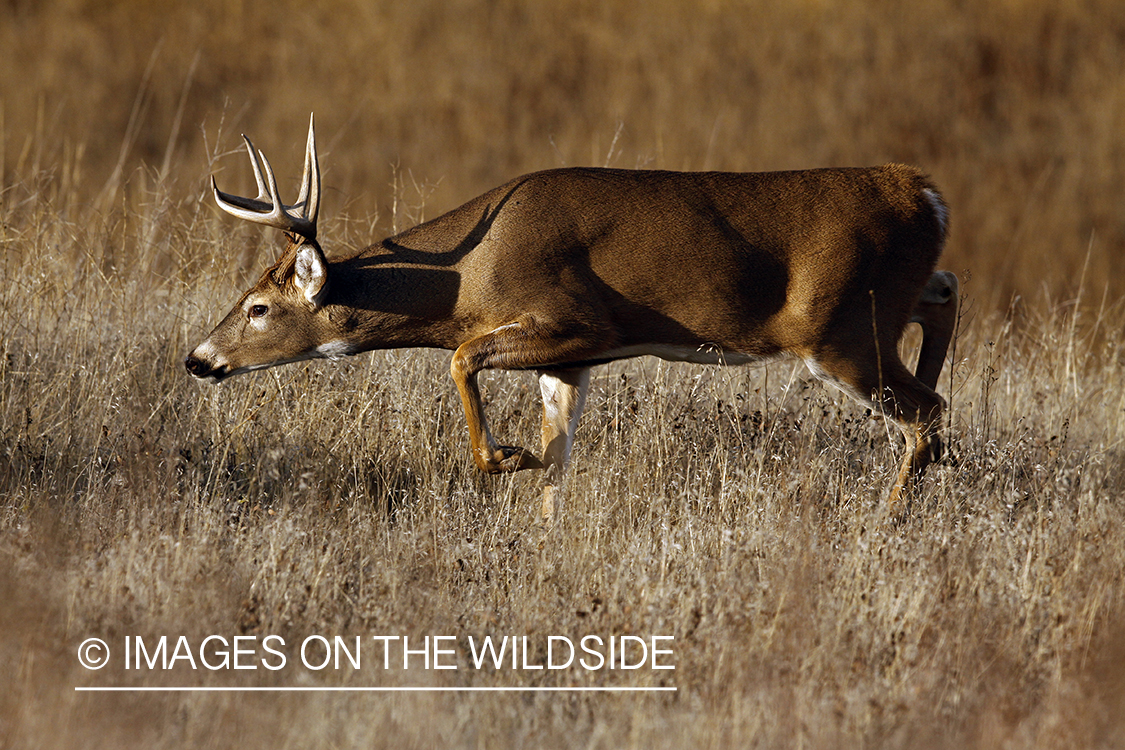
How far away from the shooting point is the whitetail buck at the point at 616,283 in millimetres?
6039

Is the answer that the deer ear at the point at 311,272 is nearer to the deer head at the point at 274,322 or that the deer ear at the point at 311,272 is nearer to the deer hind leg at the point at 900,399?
the deer head at the point at 274,322

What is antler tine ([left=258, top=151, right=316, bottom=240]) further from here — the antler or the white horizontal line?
the white horizontal line

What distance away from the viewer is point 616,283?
240 inches

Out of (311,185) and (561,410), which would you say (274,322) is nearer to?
(311,185)

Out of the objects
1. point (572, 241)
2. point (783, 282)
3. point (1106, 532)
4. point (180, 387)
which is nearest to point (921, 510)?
point (1106, 532)

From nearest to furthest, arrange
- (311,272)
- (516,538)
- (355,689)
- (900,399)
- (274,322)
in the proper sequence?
1. (355,689)
2. (516,538)
3. (311,272)
4. (274,322)
5. (900,399)

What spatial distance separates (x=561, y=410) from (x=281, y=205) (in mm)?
1770

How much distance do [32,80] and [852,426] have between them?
1371cm

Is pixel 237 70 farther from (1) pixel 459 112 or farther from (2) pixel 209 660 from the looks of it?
(2) pixel 209 660

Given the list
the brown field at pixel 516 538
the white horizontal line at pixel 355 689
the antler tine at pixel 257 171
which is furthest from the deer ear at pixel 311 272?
the white horizontal line at pixel 355 689

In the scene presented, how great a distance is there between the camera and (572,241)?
6082 mm

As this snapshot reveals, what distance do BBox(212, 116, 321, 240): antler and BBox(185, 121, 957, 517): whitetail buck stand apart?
13 mm

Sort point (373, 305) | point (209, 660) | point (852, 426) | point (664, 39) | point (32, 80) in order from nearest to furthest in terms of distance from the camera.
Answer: point (209, 660) < point (373, 305) < point (852, 426) < point (32, 80) < point (664, 39)

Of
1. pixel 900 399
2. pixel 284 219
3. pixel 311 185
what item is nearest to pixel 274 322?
pixel 284 219
